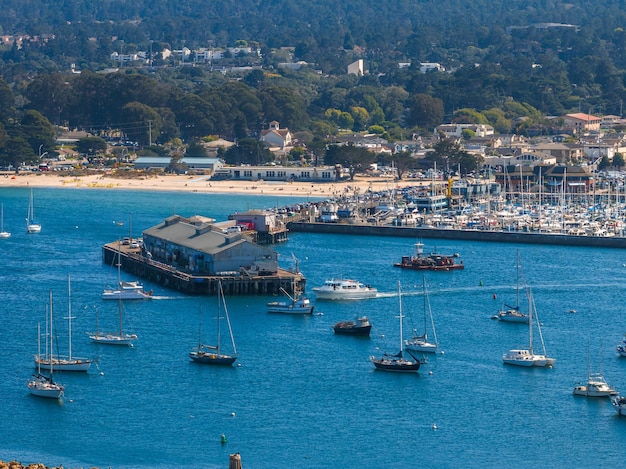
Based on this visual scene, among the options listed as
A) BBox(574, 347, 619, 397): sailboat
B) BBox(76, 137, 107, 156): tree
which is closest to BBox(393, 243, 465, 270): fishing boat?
BBox(574, 347, 619, 397): sailboat

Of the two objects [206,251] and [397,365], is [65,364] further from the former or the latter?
[206,251]

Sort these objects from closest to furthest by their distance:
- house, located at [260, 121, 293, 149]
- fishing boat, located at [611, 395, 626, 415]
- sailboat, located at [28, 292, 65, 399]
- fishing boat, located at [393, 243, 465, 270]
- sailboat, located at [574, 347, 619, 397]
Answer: fishing boat, located at [611, 395, 626, 415], sailboat, located at [28, 292, 65, 399], sailboat, located at [574, 347, 619, 397], fishing boat, located at [393, 243, 465, 270], house, located at [260, 121, 293, 149]

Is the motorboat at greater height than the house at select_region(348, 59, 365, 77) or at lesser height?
lesser

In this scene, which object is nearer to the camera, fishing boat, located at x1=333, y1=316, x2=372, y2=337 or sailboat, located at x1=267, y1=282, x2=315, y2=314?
fishing boat, located at x1=333, y1=316, x2=372, y2=337

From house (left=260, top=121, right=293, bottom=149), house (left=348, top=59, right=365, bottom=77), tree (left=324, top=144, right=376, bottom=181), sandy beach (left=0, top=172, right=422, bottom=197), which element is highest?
house (left=348, top=59, right=365, bottom=77)

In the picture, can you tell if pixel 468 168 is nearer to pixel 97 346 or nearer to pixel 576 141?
pixel 576 141

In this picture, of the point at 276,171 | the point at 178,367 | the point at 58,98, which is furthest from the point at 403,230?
the point at 58,98

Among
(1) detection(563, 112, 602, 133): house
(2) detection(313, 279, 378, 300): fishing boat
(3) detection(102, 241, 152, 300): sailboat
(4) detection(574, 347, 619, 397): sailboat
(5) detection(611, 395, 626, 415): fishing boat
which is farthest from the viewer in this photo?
(1) detection(563, 112, 602, 133): house

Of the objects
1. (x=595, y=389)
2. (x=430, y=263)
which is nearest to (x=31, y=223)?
(x=430, y=263)

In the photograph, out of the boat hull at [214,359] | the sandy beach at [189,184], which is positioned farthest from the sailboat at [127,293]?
the sandy beach at [189,184]

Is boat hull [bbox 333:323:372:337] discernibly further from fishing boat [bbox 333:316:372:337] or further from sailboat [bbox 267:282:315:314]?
sailboat [bbox 267:282:315:314]
